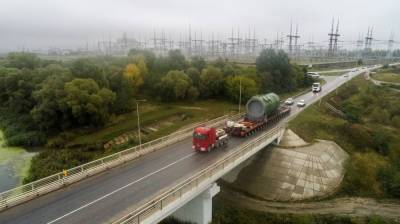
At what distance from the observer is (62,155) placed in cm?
4441

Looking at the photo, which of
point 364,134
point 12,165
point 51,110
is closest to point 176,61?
point 51,110

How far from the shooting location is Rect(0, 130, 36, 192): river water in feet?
122

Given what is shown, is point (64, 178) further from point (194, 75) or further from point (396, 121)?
point (396, 121)

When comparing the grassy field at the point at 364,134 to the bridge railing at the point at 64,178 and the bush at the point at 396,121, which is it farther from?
the bridge railing at the point at 64,178

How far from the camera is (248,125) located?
3984 centimetres

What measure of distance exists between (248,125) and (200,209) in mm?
16546

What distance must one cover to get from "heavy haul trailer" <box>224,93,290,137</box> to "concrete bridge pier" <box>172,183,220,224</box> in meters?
13.3

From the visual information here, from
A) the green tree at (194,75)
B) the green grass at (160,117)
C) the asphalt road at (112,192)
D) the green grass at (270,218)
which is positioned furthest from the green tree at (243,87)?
the green grass at (270,218)

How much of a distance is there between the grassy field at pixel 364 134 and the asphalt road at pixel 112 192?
1971cm

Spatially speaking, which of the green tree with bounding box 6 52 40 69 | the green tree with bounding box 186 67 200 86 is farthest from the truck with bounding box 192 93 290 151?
the green tree with bounding box 6 52 40 69

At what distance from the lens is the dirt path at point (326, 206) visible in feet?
106

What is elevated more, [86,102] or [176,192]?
[86,102]

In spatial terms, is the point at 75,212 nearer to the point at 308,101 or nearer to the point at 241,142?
the point at 241,142

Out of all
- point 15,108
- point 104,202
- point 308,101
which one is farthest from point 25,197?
point 308,101
